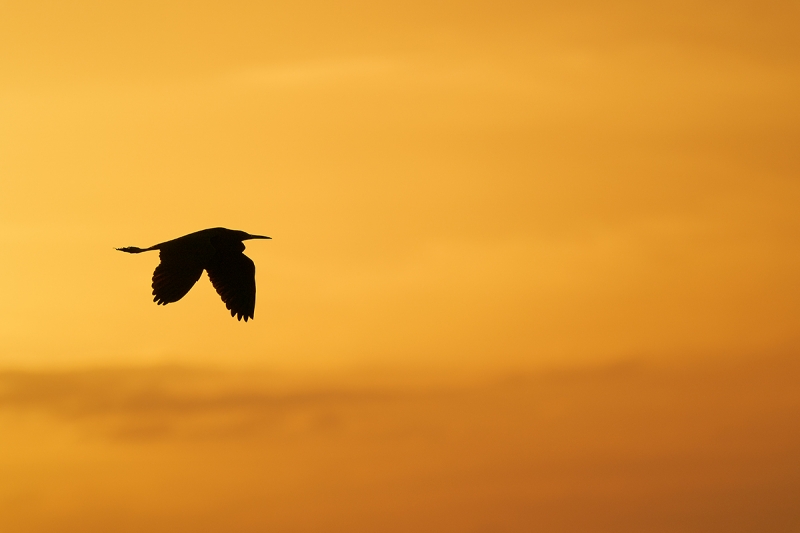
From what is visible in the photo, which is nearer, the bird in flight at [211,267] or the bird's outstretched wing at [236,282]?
the bird in flight at [211,267]

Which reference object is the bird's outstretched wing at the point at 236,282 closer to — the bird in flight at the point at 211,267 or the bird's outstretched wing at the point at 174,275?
the bird in flight at the point at 211,267

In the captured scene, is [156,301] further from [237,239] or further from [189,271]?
[237,239]

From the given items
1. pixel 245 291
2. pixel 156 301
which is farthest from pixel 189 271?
pixel 245 291

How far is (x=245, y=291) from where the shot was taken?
25.9 metres

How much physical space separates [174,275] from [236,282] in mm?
2657

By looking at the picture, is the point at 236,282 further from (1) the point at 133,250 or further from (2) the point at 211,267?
(1) the point at 133,250

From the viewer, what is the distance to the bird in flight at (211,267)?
76.4 ft

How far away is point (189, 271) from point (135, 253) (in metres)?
1.41

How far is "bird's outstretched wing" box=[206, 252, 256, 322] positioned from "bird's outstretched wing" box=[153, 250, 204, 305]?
7.09ft

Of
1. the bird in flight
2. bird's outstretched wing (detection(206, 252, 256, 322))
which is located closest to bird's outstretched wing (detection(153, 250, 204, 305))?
the bird in flight

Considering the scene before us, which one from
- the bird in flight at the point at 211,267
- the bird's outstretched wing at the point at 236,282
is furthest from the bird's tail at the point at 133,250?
the bird's outstretched wing at the point at 236,282

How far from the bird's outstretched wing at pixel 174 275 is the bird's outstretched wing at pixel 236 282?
2.16m

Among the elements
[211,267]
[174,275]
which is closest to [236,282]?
[211,267]

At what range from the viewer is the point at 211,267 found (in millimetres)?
25797
